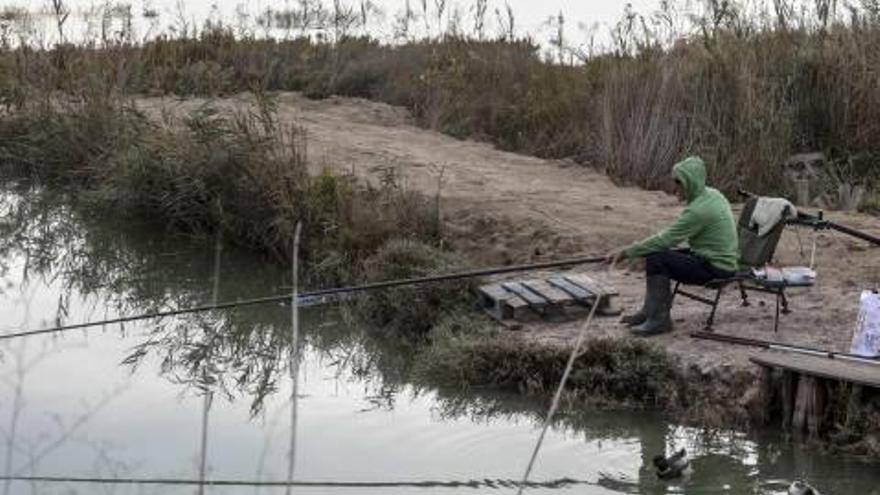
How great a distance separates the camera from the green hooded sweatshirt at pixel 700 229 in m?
8.46

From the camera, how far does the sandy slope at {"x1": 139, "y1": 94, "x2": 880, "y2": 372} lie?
8.94m

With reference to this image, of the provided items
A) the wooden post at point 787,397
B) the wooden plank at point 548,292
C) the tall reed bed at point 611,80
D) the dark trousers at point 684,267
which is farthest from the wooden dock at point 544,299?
the tall reed bed at point 611,80

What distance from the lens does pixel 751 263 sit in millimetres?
8891

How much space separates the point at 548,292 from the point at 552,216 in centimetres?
223

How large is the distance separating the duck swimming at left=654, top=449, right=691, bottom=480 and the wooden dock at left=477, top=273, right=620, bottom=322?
8.00 ft

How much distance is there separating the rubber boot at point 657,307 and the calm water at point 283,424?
3.15 feet

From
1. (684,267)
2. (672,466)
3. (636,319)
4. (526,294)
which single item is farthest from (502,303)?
(672,466)

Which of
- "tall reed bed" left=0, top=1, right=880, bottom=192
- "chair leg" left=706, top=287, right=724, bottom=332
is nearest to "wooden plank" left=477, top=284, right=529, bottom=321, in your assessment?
"chair leg" left=706, top=287, right=724, bottom=332

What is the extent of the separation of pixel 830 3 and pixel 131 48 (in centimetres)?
940

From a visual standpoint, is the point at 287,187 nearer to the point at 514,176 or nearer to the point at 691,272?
the point at 514,176

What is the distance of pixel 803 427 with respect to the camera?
24.8 ft

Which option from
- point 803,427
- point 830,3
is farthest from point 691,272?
point 830,3

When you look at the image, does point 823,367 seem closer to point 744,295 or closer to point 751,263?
point 751,263

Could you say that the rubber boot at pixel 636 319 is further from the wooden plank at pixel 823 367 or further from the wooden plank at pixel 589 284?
the wooden plank at pixel 823 367
